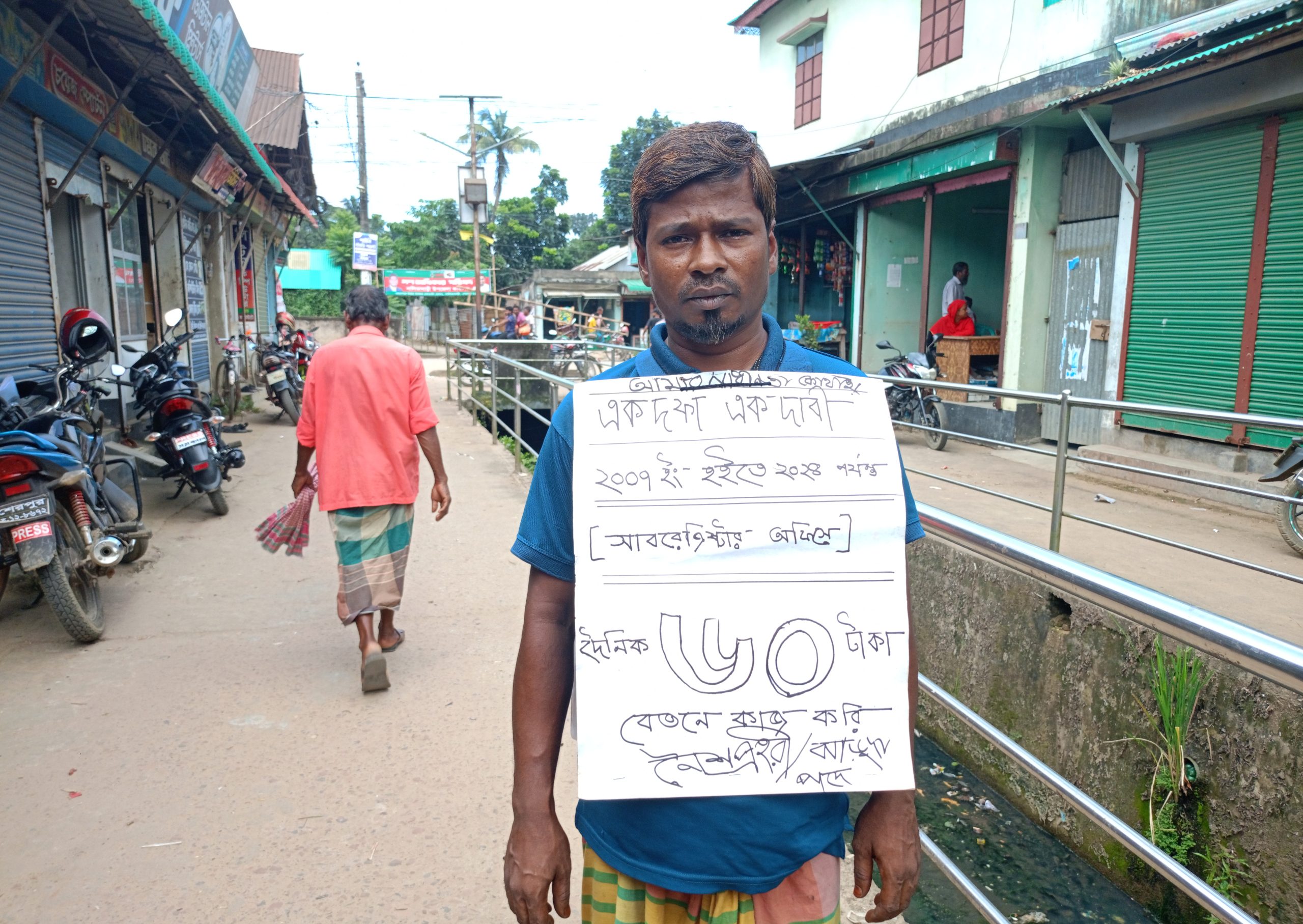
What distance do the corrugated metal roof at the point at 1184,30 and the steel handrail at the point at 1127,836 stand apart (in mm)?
6690

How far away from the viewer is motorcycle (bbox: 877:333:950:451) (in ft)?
31.0

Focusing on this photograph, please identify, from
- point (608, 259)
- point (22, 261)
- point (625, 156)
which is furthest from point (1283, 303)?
point (625, 156)

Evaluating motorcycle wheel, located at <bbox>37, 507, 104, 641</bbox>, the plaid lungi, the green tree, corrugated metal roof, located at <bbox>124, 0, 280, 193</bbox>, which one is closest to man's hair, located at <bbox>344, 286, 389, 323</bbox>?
the plaid lungi

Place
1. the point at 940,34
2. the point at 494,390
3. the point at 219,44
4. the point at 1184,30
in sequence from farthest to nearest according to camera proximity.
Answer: the point at 940,34, the point at 219,44, the point at 494,390, the point at 1184,30

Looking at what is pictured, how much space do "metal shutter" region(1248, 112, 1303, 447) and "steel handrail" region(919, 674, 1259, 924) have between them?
605cm

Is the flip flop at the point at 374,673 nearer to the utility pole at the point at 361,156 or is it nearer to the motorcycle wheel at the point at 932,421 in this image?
the motorcycle wheel at the point at 932,421

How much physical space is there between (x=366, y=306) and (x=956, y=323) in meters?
8.67

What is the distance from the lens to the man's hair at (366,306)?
12.8 feet

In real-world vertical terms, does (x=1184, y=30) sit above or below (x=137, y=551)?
above

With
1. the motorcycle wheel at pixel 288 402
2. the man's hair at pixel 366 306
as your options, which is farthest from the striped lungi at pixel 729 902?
the motorcycle wheel at pixel 288 402

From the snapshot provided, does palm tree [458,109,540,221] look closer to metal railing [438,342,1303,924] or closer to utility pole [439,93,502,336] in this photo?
utility pole [439,93,502,336]

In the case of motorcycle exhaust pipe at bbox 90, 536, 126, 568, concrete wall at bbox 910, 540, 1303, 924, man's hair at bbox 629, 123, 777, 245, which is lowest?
concrete wall at bbox 910, 540, 1303, 924

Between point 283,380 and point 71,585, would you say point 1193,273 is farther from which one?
point 283,380

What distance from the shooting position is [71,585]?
391cm
